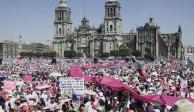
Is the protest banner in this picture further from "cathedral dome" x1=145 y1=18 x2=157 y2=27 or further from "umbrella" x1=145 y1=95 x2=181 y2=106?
"cathedral dome" x1=145 y1=18 x2=157 y2=27

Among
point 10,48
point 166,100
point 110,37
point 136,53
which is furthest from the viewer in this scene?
point 10,48

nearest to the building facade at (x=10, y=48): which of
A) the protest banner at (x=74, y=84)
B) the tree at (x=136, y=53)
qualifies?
the tree at (x=136, y=53)

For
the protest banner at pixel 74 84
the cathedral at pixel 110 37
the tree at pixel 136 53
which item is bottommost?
the protest banner at pixel 74 84

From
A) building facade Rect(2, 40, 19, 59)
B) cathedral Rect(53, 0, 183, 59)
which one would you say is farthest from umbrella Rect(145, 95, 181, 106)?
building facade Rect(2, 40, 19, 59)

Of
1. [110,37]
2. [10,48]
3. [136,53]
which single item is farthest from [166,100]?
[10,48]

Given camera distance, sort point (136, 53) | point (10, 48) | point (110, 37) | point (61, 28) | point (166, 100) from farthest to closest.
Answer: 1. point (10, 48)
2. point (61, 28)
3. point (110, 37)
4. point (136, 53)
5. point (166, 100)

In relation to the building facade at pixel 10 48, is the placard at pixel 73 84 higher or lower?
lower

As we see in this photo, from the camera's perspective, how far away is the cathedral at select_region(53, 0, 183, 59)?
13250cm

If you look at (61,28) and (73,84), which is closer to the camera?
(73,84)

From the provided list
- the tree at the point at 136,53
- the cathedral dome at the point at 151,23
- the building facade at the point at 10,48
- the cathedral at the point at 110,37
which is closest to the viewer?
the tree at the point at 136,53

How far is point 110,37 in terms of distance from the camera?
135 metres

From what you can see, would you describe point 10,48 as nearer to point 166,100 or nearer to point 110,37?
point 110,37

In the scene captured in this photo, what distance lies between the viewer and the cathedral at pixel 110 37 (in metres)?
132

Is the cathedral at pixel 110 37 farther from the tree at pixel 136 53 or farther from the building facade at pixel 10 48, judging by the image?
the building facade at pixel 10 48
